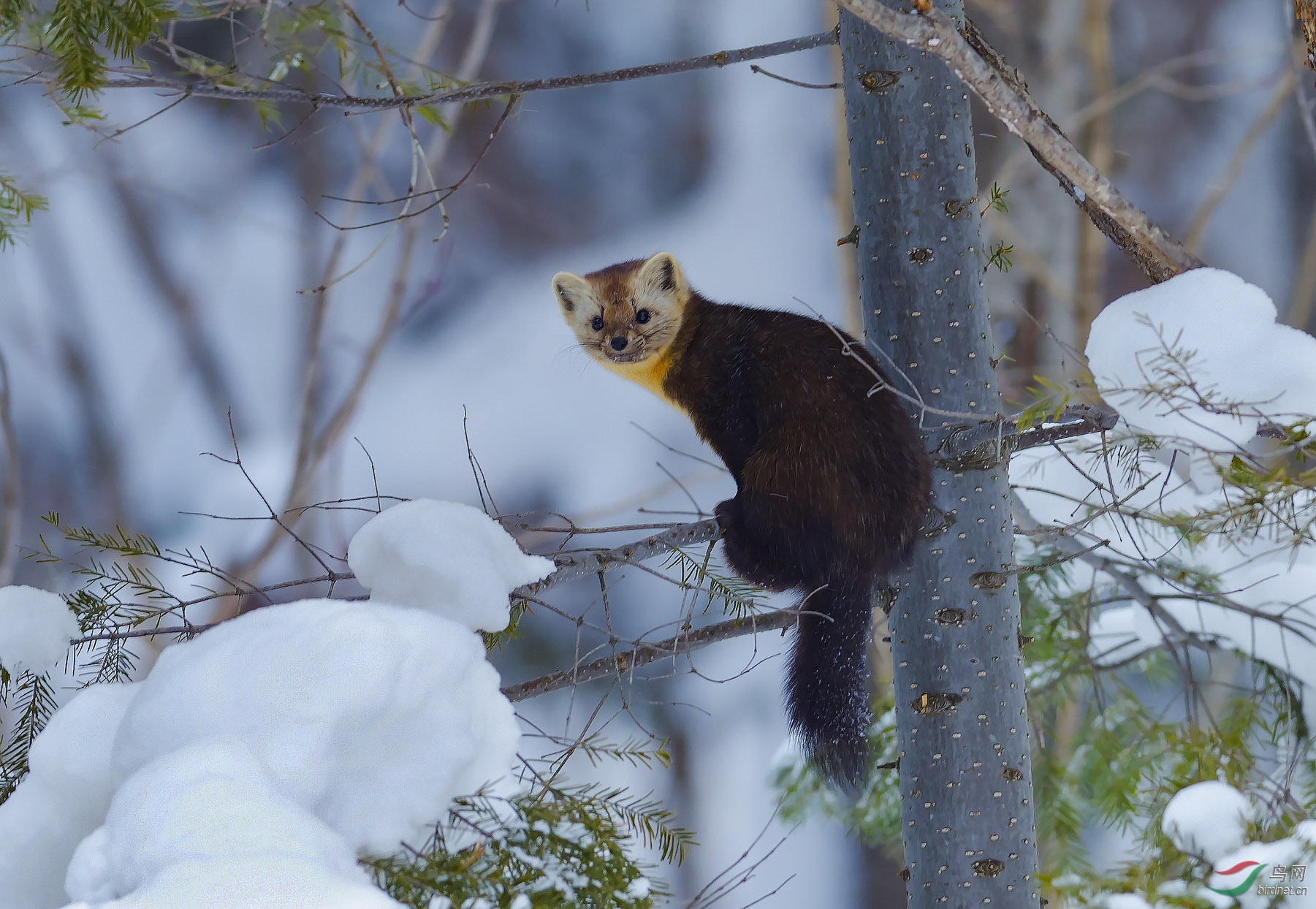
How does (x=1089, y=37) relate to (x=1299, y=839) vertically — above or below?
above

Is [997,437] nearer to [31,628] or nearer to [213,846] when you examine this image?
[213,846]

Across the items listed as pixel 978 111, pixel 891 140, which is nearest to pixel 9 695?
pixel 891 140

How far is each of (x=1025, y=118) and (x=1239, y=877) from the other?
51.4 inches

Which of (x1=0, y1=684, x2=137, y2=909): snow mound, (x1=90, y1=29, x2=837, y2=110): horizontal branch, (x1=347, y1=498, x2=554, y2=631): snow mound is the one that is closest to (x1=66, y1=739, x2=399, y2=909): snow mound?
(x1=0, y1=684, x2=137, y2=909): snow mound

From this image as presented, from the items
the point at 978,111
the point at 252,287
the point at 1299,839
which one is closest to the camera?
the point at 1299,839

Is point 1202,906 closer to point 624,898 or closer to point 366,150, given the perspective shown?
point 624,898

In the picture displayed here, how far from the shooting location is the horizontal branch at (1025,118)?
1054 millimetres

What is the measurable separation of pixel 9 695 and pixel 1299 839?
6.07 feet

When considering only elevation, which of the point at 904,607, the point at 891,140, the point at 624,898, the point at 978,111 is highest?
the point at 978,111

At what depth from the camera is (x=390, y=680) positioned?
79 cm

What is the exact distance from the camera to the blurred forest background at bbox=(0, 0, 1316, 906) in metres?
3.92

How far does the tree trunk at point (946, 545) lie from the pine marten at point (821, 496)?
0.06 m

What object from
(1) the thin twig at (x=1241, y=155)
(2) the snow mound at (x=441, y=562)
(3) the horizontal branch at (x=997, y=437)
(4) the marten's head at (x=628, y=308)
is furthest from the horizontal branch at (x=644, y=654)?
(1) the thin twig at (x=1241, y=155)

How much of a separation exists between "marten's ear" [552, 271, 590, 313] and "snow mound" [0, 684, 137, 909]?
4.84 ft
